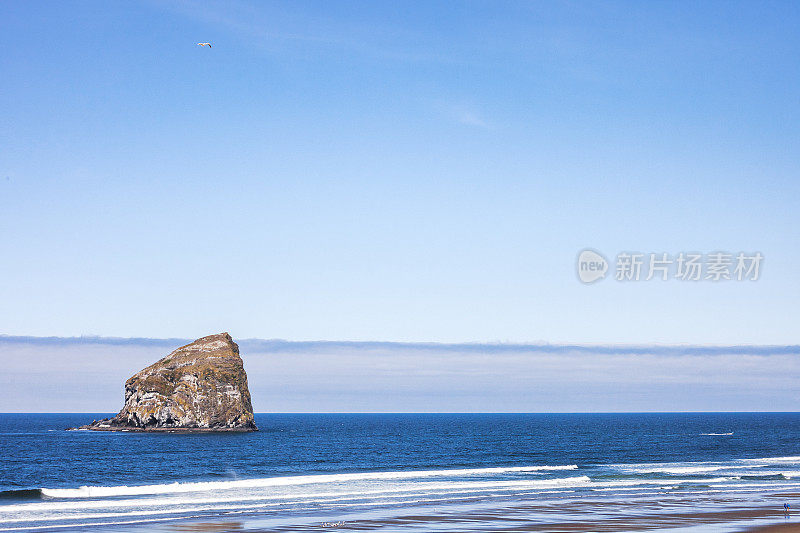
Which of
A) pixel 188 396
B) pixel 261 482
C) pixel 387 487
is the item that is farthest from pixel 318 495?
pixel 188 396

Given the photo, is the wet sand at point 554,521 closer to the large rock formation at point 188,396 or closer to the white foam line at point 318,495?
the white foam line at point 318,495

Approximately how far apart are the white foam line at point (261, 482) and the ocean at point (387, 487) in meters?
0.13

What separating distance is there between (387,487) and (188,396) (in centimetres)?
7876

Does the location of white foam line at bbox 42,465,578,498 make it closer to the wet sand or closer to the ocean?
the ocean

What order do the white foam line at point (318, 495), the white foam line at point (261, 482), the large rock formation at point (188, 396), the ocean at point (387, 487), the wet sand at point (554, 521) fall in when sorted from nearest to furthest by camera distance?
the wet sand at point (554, 521)
the ocean at point (387, 487)
the white foam line at point (318, 495)
the white foam line at point (261, 482)
the large rock formation at point (188, 396)

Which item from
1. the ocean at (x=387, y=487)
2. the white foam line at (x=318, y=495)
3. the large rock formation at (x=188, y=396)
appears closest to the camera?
the ocean at (x=387, y=487)

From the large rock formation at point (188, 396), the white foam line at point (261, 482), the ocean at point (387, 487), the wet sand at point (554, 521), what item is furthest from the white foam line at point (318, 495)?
the large rock formation at point (188, 396)

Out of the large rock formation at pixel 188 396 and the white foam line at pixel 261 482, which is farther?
the large rock formation at pixel 188 396

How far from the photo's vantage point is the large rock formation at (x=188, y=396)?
399 ft

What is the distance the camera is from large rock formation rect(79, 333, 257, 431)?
122 meters

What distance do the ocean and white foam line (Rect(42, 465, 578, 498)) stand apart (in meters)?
0.13

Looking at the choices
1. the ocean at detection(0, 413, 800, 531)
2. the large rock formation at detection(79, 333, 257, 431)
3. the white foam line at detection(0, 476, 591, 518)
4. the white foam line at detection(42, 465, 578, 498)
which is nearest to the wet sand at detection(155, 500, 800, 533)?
the ocean at detection(0, 413, 800, 531)

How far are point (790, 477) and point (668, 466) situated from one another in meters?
13.1

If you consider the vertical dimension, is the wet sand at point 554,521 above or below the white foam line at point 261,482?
above
